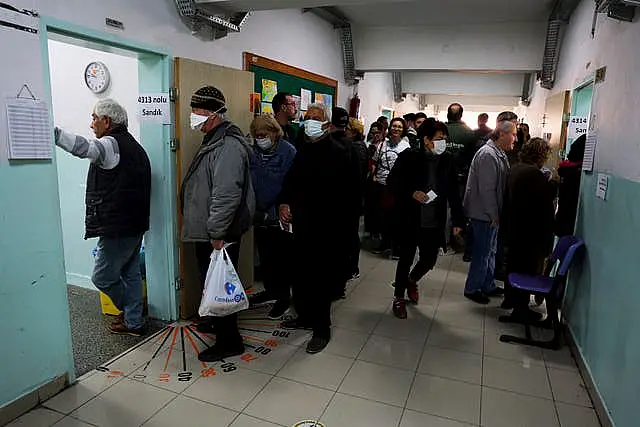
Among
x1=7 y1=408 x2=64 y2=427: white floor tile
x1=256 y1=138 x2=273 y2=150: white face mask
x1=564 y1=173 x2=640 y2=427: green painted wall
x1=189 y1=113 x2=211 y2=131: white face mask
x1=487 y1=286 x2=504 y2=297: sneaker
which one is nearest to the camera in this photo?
x1=564 y1=173 x2=640 y2=427: green painted wall

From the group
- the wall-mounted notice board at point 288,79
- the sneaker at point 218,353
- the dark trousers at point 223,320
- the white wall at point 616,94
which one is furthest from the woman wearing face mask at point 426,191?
the wall-mounted notice board at point 288,79

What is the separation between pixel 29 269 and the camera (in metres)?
2.07

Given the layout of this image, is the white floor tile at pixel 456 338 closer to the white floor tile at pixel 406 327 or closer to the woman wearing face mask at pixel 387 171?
the white floor tile at pixel 406 327

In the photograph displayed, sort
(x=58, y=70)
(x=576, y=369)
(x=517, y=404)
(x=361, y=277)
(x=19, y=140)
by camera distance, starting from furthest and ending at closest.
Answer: (x=361, y=277) → (x=58, y=70) → (x=576, y=369) → (x=517, y=404) → (x=19, y=140)

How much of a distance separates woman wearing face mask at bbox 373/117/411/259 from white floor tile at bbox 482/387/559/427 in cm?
246

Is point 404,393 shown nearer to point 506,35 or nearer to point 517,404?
point 517,404

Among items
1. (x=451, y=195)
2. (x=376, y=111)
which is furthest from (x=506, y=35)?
(x=451, y=195)

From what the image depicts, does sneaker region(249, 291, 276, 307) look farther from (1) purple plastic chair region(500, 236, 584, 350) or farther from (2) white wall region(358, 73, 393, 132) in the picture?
(2) white wall region(358, 73, 393, 132)

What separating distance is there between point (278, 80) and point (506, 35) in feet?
9.82

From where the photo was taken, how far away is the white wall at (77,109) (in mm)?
3188

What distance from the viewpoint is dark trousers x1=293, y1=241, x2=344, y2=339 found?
107 inches

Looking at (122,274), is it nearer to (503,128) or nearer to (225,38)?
(225,38)

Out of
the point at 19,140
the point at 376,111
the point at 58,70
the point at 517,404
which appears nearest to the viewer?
the point at 19,140

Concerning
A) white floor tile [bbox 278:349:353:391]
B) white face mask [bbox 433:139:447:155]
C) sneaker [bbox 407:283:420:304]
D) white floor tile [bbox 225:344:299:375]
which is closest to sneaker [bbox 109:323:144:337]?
white floor tile [bbox 225:344:299:375]
